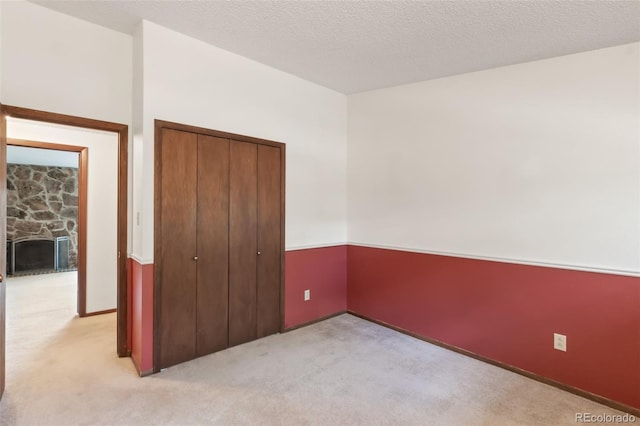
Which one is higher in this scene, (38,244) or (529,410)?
(38,244)

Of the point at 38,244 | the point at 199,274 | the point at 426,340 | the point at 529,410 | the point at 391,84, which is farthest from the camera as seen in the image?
the point at 38,244

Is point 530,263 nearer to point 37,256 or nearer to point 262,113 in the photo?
point 262,113

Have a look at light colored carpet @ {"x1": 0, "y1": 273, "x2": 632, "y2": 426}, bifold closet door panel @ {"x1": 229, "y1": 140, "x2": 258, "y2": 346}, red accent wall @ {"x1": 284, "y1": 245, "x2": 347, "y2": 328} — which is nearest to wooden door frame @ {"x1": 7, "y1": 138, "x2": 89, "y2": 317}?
light colored carpet @ {"x1": 0, "y1": 273, "x2": 632, "y2": 426}

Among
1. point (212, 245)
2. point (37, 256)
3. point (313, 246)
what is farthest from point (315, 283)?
point (37, 256)

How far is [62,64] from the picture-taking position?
2.36m

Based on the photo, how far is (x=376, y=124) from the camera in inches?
141

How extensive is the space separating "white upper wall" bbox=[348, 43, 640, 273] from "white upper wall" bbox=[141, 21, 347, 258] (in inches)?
17.2

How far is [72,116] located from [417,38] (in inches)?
105

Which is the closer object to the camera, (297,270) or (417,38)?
(417,38)

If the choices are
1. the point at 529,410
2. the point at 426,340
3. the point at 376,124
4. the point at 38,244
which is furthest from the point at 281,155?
the point at 38,244

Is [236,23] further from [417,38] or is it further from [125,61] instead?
[417,38]

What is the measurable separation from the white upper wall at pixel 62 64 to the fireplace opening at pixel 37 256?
17.8ft

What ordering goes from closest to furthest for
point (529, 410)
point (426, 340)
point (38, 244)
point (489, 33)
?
point (529, 410) → point (489, 33) → point (426, 340) → point (38, 244)

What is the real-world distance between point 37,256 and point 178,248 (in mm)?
5702
